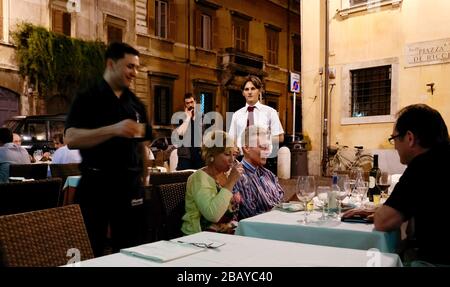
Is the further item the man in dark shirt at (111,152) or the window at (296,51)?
the window at (296,51)

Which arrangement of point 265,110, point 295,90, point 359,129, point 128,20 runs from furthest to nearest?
1. point 128,20
2. point 359,129
3. point 295,90
4. point 265,110

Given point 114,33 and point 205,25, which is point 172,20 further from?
point 114,33

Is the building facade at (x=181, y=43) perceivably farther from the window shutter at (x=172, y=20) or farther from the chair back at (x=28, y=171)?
the chair back at (x=28, y=171)

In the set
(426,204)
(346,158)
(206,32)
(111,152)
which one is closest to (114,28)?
(206,32)

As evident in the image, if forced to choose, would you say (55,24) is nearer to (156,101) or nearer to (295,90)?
(156,101)

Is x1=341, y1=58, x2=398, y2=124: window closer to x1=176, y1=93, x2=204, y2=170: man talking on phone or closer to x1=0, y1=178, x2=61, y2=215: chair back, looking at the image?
x1=176, y1=93, x2=204, y2=170: man talking on phone

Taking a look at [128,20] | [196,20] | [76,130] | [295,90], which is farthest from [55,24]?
[76,130]

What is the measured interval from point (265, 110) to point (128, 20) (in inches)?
537

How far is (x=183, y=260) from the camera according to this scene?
1.43 metres

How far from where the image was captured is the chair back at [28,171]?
16.2ft

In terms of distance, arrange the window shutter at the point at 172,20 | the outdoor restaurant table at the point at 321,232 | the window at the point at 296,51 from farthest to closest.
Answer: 1. the window at the point at 296,51
2. the window shutter at the point at 172,20
3. the outdoor restaurant table at the point at 321,232

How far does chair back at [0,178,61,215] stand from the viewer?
2.79m

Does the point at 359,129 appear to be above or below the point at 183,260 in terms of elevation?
above

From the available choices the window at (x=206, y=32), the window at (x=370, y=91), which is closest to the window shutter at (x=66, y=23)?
the window at (x=206, y=32)
